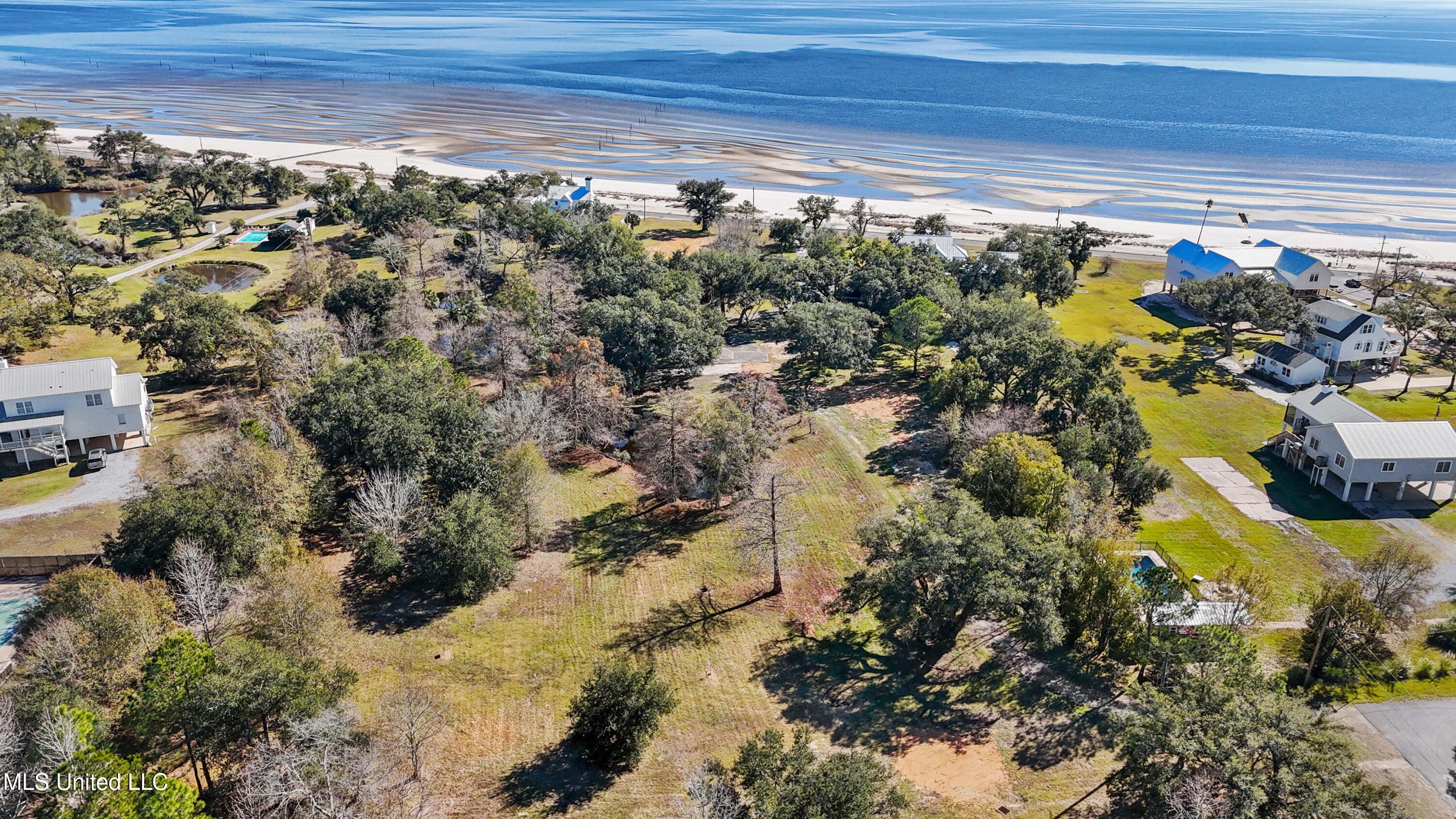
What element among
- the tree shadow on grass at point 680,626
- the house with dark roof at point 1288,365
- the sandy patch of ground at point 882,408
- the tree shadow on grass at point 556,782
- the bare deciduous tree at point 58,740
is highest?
the house with dark roof at point 1288,365

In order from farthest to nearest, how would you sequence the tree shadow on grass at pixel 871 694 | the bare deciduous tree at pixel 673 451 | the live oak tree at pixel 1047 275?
the live oak tree at pixel 1047 275 < the bare deciduous tree at pixel 673 451 < the tree shadow on grass at pixel 871 694

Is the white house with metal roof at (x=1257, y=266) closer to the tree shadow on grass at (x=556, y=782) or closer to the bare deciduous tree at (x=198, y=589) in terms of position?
the tree shadow on grass at (x=556, y=782)

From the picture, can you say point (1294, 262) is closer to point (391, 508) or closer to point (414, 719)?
point (391, 508)

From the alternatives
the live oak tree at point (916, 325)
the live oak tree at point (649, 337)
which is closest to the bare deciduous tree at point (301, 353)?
the live oak tree at point (649, 337)

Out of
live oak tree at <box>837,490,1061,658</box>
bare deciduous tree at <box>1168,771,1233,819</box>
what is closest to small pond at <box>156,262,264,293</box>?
live oak tree at <box>837,490,1061,658</box>

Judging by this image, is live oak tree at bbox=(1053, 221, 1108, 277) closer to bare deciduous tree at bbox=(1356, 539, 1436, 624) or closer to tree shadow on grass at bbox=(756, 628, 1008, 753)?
bare deciduous tree at bbox=(1356, 539, 1436, 624)

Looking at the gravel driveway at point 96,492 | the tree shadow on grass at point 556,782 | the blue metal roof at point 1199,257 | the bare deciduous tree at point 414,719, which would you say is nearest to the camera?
the tree shadow on grass at point 556,782

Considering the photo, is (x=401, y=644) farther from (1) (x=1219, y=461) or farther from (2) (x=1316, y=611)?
(1) (x=1219, y=461)
